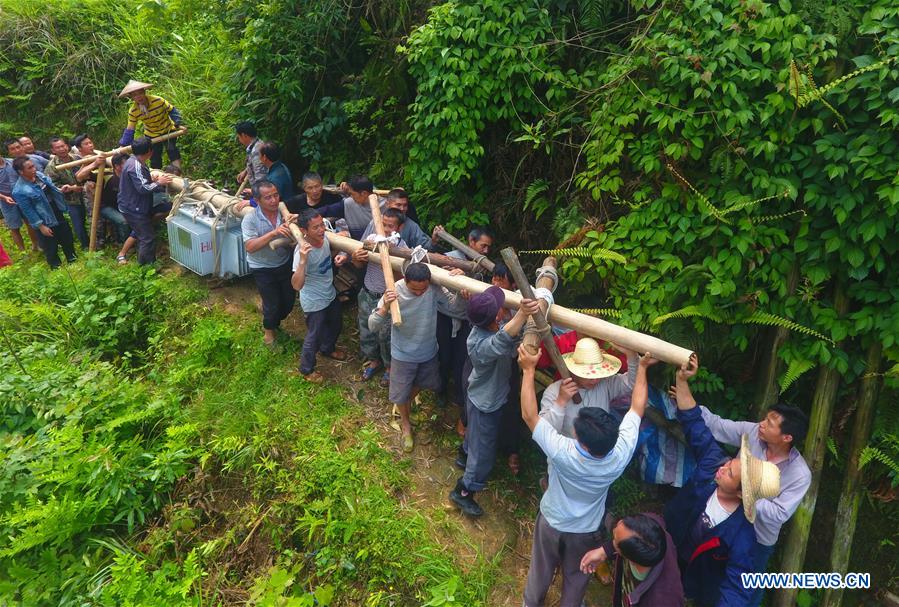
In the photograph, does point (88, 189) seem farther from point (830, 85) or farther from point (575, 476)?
point (830, 85)

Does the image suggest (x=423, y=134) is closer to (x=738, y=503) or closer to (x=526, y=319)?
(x=526, y=319)

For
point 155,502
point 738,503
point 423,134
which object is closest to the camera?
point 738,503

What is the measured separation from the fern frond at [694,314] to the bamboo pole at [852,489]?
1113 mm

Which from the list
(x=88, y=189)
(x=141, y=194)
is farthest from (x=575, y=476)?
(x=88, y=189)

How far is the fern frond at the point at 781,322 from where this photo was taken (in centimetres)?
399

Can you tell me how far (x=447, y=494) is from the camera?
532 cm

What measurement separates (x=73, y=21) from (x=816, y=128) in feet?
49.2

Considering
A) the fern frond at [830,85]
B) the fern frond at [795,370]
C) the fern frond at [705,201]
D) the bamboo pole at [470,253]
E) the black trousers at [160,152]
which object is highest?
the fern frond at [830,85]

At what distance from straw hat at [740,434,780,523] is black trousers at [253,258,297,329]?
16.9ft

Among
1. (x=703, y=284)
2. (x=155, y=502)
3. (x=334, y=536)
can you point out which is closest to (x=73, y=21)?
(x=155, y=502)

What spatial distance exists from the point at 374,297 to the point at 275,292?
1.35 metres

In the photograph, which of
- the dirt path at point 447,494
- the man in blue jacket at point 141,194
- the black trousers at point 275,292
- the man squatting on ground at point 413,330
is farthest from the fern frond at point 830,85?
the man in blue jacket at point 141,194

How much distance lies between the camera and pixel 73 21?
12305 mm

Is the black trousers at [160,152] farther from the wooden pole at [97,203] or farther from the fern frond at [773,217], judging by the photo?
the fern frond at [773,217]
